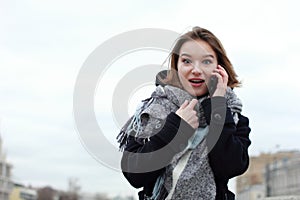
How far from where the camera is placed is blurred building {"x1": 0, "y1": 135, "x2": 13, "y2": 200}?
100825 millimetres

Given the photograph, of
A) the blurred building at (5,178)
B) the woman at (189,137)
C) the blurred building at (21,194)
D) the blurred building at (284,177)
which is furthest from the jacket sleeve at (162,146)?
the blurred building at (21,194)

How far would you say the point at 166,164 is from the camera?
2830 millimetres

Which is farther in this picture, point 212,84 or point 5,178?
point 5,178

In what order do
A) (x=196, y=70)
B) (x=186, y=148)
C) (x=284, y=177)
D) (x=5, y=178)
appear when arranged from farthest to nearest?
(x=5, y=178) < (x=284, y=177) < (x=196, y=70) < (x=186, y=148)

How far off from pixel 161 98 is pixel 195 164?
36 centimetres

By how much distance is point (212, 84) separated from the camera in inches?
117

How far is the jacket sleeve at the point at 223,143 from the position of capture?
283 centimetres

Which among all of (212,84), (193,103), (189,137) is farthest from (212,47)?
(189,137)

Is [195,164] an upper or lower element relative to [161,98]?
lower

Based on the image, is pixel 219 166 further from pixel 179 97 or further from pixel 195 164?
pixel 179 97

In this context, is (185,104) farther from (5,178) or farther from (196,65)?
(5,178)

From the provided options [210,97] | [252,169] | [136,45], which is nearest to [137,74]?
[136,45]

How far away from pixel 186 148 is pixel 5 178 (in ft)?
341

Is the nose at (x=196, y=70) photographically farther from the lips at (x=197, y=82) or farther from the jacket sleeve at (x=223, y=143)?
the jacket sleeve at (x=223, y=143)
